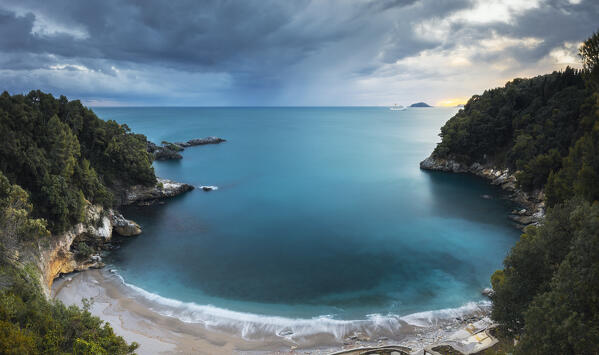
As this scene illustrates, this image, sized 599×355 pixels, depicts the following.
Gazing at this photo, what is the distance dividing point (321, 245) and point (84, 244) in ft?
79.4

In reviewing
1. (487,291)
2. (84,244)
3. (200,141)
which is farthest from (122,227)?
(200,141)

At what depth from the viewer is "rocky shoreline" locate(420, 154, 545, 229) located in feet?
139

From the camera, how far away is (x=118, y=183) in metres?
48.3

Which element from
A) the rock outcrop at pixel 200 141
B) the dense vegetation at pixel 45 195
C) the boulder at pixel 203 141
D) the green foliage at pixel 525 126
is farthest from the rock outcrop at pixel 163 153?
the green foliage at pixel 525 126

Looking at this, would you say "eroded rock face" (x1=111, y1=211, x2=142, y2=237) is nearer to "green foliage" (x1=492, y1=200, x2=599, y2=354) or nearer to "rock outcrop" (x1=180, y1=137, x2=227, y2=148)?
"green foliage" (x1=492, y1=200, x2=599, y2=354)

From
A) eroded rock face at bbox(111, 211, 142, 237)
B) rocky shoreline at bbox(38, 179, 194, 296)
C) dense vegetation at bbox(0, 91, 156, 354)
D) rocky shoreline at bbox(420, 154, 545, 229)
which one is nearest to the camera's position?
dense vegetation at bbox(0, 91, 156, 354)

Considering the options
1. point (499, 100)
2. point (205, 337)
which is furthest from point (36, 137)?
point (499, 100)

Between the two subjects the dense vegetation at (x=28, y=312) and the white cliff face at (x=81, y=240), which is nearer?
the dense vegetation at (x=28, y=312)

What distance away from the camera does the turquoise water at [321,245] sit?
2741cm

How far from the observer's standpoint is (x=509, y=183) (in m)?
56.1

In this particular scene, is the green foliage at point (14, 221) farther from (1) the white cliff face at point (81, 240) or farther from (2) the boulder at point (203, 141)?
(2) the boulder at point (203, 141)

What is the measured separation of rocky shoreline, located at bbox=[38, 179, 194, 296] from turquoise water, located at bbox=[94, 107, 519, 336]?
1.86 metres

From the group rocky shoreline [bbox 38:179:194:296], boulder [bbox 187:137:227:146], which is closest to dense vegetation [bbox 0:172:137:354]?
rocky shoreline [bbox 38:179:194:296]

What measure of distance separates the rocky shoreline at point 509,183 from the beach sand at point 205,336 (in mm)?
21554
